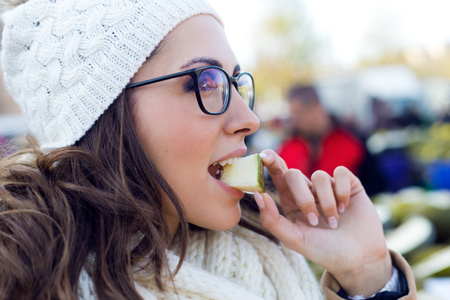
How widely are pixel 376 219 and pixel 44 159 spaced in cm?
162

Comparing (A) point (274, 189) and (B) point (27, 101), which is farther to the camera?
(A) point (274, 189)

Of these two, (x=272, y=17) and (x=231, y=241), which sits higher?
(x=272, y=17)

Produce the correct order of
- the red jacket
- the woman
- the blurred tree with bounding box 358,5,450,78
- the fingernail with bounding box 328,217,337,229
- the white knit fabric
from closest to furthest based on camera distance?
1. the woman
2. the white knit fabric
3. the fingernail with bounding box 328,217,337,229
4. the red jacket
5. the blurred tree with bounding box 358,5,450,78

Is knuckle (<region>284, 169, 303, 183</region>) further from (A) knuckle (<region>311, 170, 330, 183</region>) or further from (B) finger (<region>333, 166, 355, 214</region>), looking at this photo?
(B) finger (<region>333, 166, 355, 214</region>)

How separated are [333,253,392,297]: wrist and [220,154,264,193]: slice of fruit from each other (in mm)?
632

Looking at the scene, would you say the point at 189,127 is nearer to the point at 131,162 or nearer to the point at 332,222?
the point at 131,162

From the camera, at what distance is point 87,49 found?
1620mm

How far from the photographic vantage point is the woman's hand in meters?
1.91

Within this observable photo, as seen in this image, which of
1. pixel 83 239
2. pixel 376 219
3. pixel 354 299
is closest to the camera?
pixel 83 239

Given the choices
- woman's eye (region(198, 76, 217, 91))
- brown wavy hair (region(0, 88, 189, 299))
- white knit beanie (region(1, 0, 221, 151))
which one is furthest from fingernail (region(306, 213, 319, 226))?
white knit beanie (region(1, 0, 221, 151))

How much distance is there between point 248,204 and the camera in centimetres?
224

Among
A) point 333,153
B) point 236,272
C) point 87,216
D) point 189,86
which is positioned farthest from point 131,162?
point 333,153

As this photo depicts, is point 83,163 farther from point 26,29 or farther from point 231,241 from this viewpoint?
point 231,241

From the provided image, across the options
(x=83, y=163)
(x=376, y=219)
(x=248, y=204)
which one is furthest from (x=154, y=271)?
(x=376, y=219)
